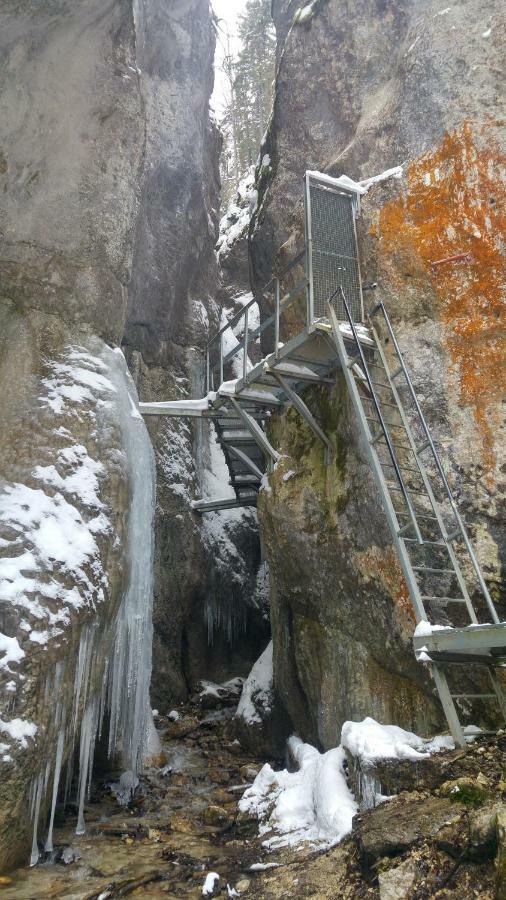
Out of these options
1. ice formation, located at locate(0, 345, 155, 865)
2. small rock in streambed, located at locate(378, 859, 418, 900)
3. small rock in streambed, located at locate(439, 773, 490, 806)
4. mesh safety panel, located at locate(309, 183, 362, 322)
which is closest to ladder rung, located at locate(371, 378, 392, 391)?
mesh safety panel, located at locate(309, 183, 362, 322)

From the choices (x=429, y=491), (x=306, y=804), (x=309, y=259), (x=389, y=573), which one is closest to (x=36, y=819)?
(x=306, y=804)

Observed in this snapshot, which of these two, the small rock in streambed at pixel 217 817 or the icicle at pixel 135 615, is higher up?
the icicle at pixel 135 615

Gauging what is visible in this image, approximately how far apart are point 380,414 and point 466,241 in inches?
121

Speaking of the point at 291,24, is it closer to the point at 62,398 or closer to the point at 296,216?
the point at 296,216

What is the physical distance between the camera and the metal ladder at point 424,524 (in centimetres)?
583

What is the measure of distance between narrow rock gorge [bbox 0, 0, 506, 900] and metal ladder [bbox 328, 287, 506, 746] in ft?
0.74

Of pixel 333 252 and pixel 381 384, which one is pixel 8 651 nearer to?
pixel 381 384

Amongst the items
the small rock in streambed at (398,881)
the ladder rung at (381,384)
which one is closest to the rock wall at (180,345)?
the ladder rung at (381,384)

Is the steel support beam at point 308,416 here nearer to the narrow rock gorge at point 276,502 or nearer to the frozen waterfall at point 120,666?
the narrow rock gorge at point 276,502

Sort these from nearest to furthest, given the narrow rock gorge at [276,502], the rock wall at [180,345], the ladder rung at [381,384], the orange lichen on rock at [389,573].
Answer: the narrow rock gorge at [276,502] → the orange lichen on rock at [389,573] → the ladder rung at [381,384] → the rock wall at [180,345]

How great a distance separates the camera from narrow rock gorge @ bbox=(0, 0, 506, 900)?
19.3 ft

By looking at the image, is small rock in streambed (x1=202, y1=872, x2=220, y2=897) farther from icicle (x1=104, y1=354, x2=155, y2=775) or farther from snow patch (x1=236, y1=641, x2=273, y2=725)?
snow patch (x1=236, y1=641, x2=273, y2=725)

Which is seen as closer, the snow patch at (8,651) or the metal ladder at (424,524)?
the metal ladder at (424,524)

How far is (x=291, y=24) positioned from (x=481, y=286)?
9260 millimetres
